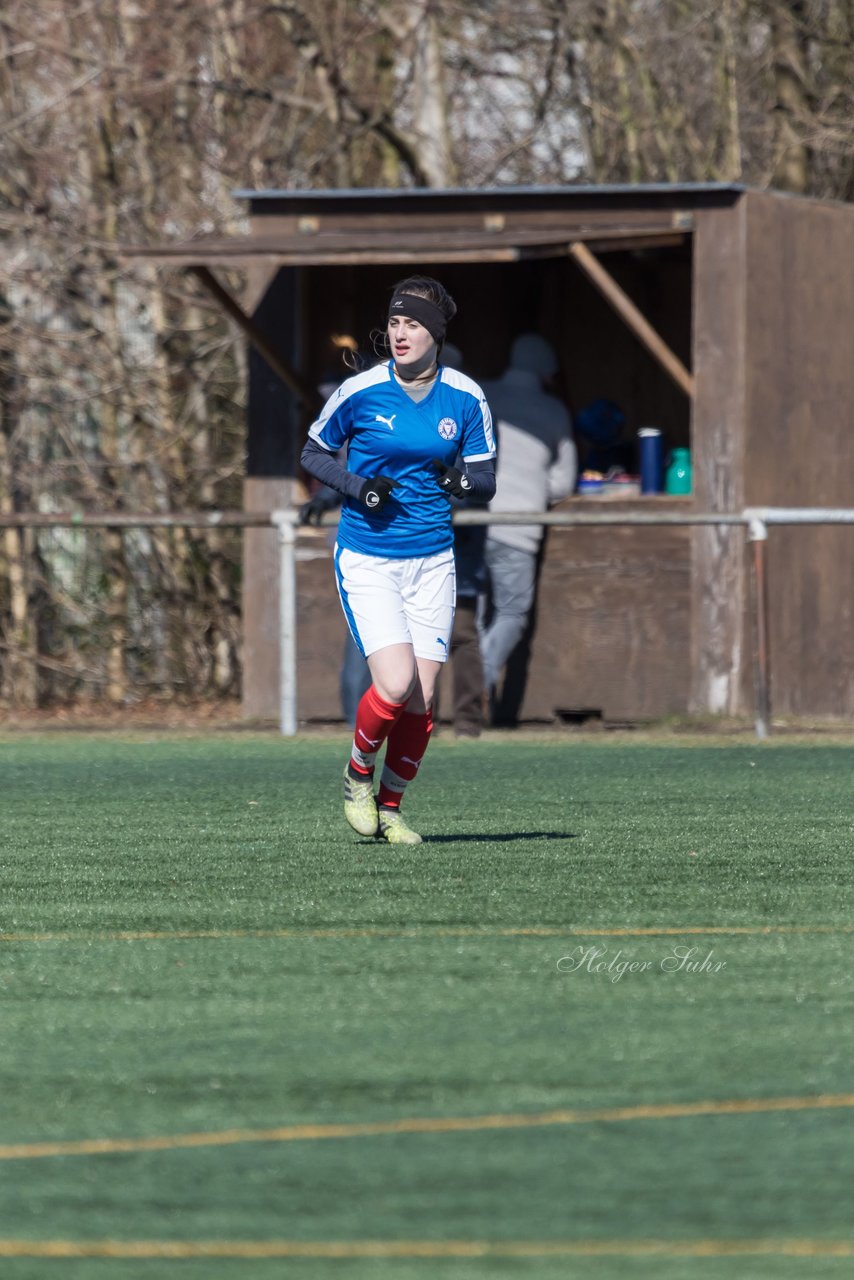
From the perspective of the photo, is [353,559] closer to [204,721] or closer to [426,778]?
[426,778]

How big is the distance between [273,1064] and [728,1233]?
1.37 metres

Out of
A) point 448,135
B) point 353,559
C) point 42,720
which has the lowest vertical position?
point 42,720

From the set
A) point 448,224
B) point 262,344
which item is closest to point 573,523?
point 448,224

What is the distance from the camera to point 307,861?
764 cm

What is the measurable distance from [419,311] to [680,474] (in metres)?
7.00

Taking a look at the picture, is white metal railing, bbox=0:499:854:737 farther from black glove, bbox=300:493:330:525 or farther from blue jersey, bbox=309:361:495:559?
blue jersey, bbox=309:361:495:559

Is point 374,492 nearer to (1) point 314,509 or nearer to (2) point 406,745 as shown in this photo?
(2) point 406,745

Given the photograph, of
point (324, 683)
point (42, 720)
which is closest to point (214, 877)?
point (324, 683)

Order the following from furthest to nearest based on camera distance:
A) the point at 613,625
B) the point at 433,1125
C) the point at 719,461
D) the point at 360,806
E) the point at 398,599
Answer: the point at 613,625 < the point at 719,461 < the point at 360,806 < the point at 398,599 < the point at 433,1125

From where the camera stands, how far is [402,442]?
7.60m

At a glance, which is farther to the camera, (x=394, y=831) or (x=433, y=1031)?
(x=394, y=831)

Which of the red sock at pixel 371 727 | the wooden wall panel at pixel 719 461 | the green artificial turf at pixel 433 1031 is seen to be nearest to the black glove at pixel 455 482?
the red sock at pixel 371 727

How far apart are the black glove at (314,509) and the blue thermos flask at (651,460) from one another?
7.82 ft

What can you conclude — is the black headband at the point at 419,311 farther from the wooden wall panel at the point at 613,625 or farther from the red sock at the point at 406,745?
the wooden wall panel at the point at 613,625
